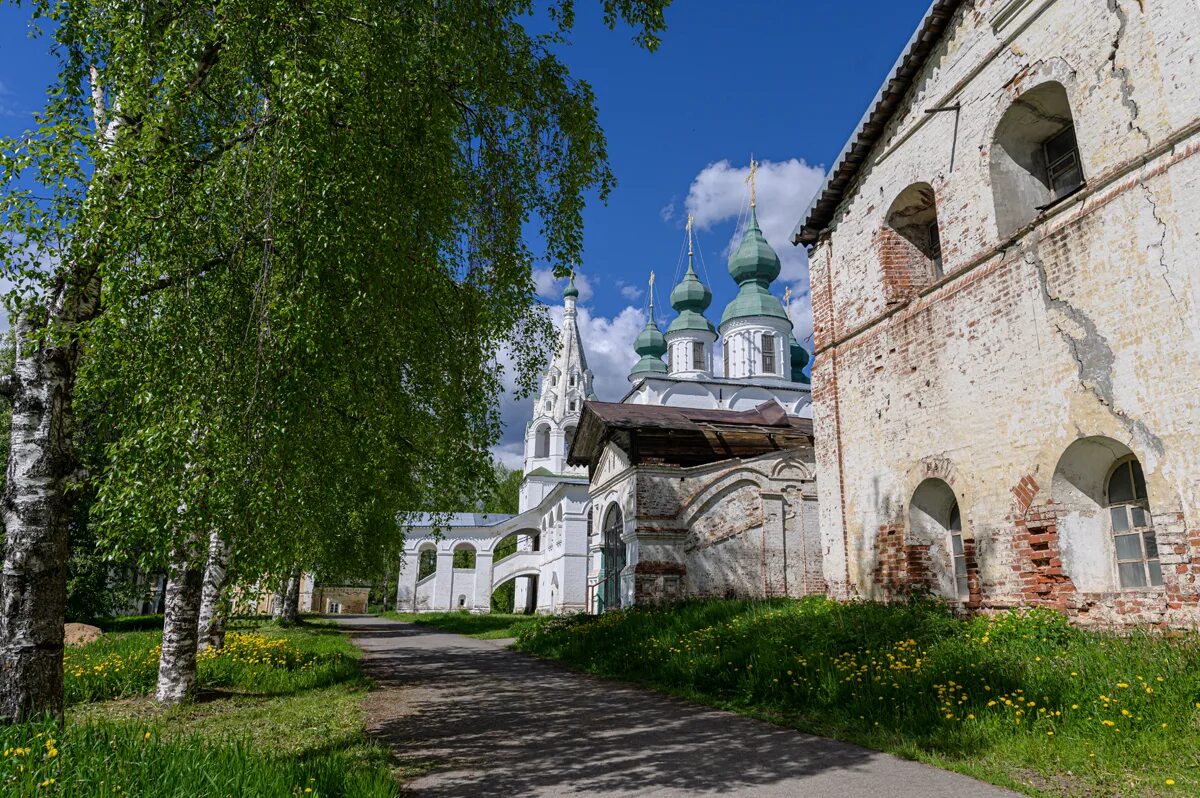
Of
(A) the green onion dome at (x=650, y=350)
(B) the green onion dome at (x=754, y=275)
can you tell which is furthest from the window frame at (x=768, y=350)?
(A) the green onion dome at (x=650, y=350)

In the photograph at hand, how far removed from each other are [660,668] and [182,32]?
321 inches

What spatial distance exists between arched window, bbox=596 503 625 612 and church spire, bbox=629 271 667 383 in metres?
29.4

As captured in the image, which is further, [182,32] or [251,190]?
[182,32]

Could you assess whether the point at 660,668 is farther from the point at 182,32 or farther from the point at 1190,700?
the point at 182,32

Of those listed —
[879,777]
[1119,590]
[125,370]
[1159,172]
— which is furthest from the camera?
[1119,590]

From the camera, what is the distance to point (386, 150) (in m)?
5.32

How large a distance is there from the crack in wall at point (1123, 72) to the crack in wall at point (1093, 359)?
1.55 meters

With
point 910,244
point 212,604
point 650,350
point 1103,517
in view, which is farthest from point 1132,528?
point 650,350

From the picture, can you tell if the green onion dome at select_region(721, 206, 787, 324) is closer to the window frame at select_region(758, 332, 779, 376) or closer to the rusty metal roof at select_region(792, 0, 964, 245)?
the window frame at select_region(758, 332, 779, 376)

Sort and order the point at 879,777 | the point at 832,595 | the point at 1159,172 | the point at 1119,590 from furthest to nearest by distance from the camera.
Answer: the point at 832,595 < the point at 1119,590 < the point at 1159,172 < the point at 879,777

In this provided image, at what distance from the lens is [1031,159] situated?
9477 mm

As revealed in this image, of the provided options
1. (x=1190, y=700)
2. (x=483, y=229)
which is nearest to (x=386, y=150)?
(x=483, y=229)

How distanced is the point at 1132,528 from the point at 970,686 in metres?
2.74

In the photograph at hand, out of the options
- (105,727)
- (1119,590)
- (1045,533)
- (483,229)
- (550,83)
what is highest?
(550,83)
